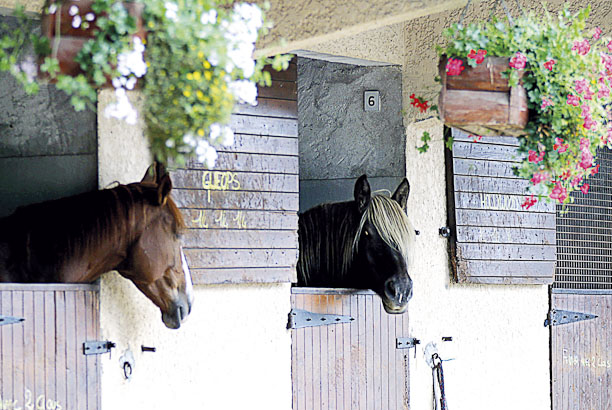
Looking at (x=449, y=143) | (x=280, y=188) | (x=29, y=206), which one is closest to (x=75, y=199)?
(x=29, y=206)

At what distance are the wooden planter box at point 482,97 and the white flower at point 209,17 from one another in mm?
864

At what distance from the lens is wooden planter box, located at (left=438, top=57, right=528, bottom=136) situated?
2924mm

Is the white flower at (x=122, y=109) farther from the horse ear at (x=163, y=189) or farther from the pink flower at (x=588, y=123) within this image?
the pink flower at (x=588, y=123)

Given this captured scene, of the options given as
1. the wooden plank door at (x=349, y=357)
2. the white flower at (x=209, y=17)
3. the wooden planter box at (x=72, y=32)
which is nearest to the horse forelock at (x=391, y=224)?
the wooden plank door at (x=349, y=357)

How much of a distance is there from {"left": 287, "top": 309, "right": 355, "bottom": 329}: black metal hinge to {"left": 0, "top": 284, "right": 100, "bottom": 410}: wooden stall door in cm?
99

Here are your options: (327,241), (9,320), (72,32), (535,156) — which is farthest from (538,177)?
(9,320)

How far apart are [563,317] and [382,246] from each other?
155 centimetres

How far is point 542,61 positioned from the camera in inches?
117

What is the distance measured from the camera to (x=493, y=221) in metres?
5.00

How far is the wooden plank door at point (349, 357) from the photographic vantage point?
4.24 m

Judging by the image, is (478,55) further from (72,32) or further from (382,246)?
(382,246)

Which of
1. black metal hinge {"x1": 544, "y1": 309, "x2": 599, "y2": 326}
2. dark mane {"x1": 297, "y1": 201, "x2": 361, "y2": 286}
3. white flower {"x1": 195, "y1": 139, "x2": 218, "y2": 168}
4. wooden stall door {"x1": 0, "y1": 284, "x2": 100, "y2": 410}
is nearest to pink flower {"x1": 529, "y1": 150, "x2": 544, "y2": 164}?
white flower {"x1": 195, "y1": 139, "x2": 218, "y2": 168}

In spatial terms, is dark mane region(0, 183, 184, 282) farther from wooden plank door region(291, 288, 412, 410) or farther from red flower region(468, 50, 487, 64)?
red flower region(468, 50, 487, 64)

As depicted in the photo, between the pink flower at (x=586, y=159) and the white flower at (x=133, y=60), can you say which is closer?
the white flower at (x=133, y=60)
